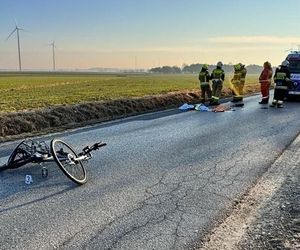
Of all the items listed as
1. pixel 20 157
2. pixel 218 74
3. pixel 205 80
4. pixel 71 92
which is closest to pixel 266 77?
pixel 218 74

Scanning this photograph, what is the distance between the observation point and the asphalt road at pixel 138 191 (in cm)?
440

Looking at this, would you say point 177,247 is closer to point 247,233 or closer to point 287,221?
point 247,233

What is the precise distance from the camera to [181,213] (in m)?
5.12

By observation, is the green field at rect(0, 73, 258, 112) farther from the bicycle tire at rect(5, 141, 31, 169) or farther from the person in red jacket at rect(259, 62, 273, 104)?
the bicycle tire at rect(5, 141, 31, 169)

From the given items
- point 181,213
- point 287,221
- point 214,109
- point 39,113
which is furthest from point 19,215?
point 214,109

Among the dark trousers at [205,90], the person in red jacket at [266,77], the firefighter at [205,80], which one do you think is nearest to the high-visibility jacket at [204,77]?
the firefighter at [205,80]

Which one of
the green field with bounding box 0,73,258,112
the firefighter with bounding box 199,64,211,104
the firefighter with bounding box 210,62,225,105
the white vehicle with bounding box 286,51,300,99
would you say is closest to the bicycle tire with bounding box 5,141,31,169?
the green field with bounding box 0,73,258,112

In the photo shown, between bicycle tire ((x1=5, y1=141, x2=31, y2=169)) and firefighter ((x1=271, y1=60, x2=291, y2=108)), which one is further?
firefighter ((x1=271, y1=60, x2=291, y2=108))

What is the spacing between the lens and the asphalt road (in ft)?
14.4

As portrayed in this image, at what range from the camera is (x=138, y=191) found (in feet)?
19.5

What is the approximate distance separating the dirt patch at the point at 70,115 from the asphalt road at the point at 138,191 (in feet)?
5.90

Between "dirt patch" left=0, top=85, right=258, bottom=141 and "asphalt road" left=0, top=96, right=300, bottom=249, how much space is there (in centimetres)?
180

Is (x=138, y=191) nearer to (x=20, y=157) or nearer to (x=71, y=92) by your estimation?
(x=20, y=157)

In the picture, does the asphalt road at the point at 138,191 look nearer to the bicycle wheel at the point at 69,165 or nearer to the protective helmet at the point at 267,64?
the bicycle wheel at the point at 69,165
